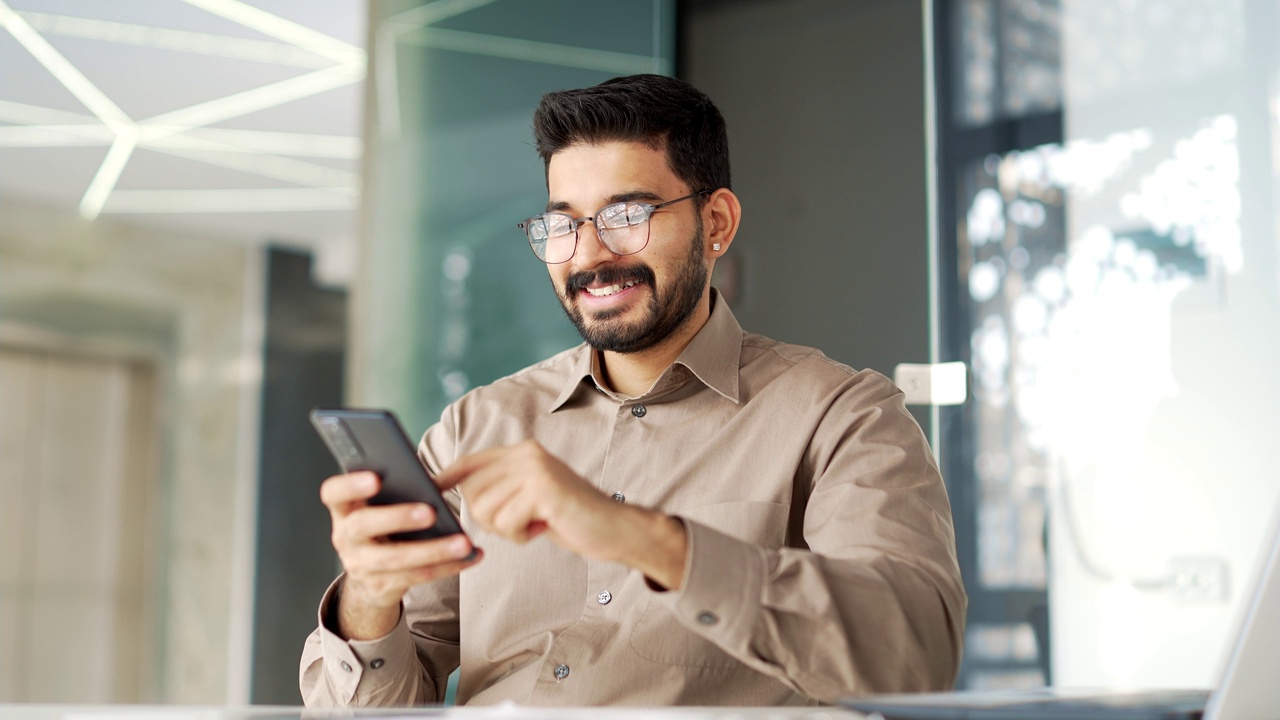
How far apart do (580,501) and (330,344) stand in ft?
18.7

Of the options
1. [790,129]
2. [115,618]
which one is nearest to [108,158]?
[115,618]

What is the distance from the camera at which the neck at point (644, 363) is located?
1688 millimetres

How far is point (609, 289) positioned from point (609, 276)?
0.02 m

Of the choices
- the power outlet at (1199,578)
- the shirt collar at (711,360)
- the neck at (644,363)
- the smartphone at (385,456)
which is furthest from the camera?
the power outlet at (1199,578)

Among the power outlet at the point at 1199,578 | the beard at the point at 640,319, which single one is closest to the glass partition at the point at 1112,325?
the power outlet at the point at 1199,578

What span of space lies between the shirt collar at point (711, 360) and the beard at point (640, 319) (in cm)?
4

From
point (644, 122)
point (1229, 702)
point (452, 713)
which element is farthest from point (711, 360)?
point (1229, 702)

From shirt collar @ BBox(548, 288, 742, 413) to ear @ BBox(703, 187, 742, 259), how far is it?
98 mm

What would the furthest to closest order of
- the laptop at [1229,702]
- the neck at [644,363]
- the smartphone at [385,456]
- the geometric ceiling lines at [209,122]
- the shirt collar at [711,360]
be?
1. the geometric ceiling lines at [209,122]
2. the neck at [644,363]
3. the shirt collar at [711,360]
4. the smartphone at [385,456]
5. the laptop at [1229,702]

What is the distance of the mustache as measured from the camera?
5.26 feet

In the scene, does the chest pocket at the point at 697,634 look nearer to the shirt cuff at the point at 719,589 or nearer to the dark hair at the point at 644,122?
the shirt cuff at the point at 719,589

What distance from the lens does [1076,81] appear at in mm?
2768

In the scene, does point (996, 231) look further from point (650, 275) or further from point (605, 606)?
point (605, 606)

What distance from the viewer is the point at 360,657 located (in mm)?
1324
